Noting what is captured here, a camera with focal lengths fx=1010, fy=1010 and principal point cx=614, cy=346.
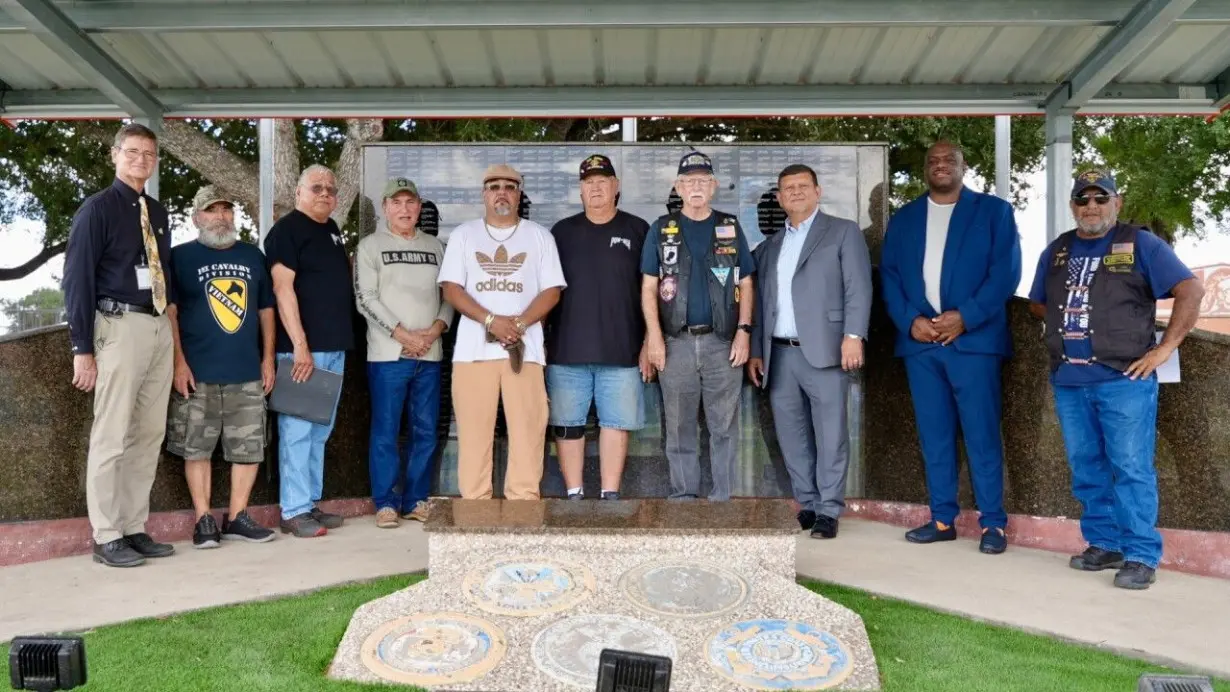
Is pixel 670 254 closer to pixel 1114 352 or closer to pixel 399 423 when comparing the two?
pixel 399 423

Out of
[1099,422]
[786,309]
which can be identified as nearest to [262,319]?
[786,309]

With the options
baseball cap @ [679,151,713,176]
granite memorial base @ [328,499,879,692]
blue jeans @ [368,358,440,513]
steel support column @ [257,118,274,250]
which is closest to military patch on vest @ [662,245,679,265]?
baseball cap @ [679,151,713,176]

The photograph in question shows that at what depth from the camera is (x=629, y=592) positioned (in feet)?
10.9

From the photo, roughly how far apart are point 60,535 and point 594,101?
3.40 m

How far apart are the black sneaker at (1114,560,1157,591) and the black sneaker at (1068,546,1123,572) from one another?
23 cm

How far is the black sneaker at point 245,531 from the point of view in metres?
5.11

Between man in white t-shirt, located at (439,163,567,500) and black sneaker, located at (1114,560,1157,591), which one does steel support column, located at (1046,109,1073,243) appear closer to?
black sneaker, located at (1114,560,1157,591)

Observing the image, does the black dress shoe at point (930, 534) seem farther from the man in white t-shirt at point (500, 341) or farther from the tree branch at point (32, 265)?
the tree branch at point (32, 265)

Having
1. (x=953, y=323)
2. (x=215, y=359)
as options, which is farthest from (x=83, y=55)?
(x=953, y=323)

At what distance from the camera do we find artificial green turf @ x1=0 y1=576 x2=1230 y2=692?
295 centimetres

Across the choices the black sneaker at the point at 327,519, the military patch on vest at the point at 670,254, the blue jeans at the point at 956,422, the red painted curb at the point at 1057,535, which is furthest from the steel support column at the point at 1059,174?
the black sneaker at the point at 327,519

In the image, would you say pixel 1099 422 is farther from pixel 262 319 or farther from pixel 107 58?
pixel 107 58

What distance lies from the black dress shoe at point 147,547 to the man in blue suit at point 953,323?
142 inches

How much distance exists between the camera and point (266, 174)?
623 centimetres
